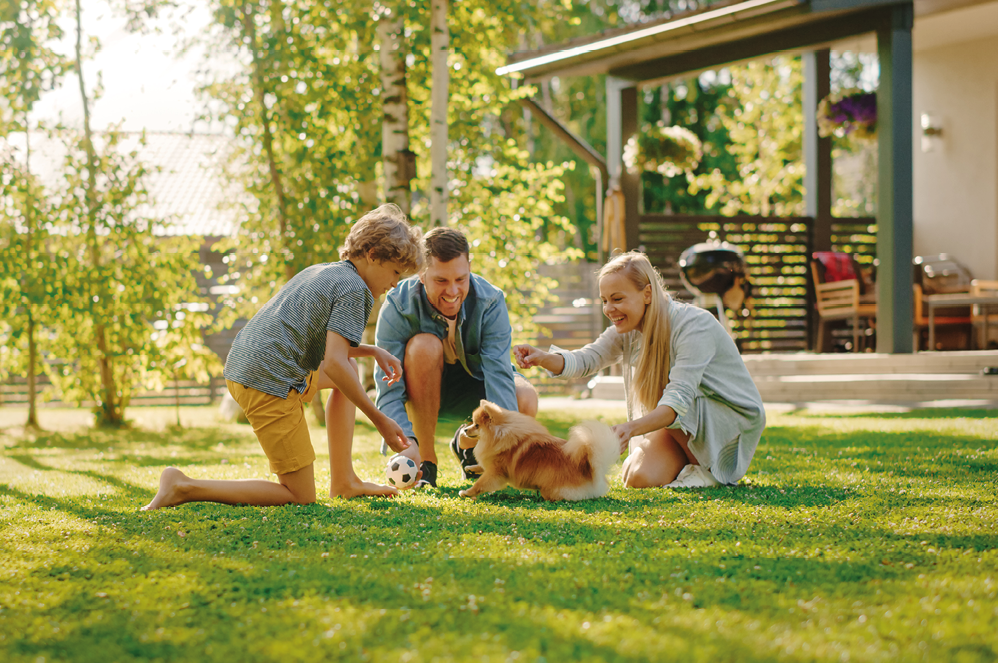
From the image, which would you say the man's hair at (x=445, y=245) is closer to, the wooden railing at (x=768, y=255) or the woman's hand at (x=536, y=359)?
the woman's hand at (x=536, y=359)

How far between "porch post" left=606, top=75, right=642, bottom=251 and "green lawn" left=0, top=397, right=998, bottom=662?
694 centimetres

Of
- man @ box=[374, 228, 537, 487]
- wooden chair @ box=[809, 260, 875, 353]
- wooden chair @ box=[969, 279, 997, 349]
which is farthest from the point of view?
wooden chair @ box=[809, 260, 875, 353]

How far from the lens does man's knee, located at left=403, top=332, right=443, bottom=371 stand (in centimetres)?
408

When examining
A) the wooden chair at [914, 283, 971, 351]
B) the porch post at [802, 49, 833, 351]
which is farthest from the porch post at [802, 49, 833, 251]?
the wooden chair at [914, 283, 971, 351]

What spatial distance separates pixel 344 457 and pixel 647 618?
2.11 m

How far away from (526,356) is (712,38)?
6825 millimetres

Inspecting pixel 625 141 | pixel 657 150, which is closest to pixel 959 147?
pixel 657 150

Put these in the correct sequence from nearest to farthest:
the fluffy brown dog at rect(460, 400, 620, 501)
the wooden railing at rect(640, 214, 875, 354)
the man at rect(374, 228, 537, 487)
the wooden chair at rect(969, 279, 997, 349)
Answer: the fluffy brown dog at rect(460, 400, 620, 501)
the man at rect(374, 228, 537, 487)
the wooden chair at rect(969, 279, 997, 349)
the wooden railing at rect(640, 214, 875, 354)

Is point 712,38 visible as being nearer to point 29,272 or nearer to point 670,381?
point 670,381

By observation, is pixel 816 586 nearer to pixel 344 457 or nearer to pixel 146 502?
pixel 344 457

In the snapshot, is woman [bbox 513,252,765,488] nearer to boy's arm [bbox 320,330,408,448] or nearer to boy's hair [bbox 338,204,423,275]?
boy's hair [bbox 338,204,423,275]

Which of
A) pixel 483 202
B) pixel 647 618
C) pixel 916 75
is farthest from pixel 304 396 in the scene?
pixel 916 75

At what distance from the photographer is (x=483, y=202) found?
880 centimetres

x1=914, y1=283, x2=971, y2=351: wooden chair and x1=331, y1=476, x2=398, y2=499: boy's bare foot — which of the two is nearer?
x1=331, y1=476, x2=398, y2=499: boy's bare foot
